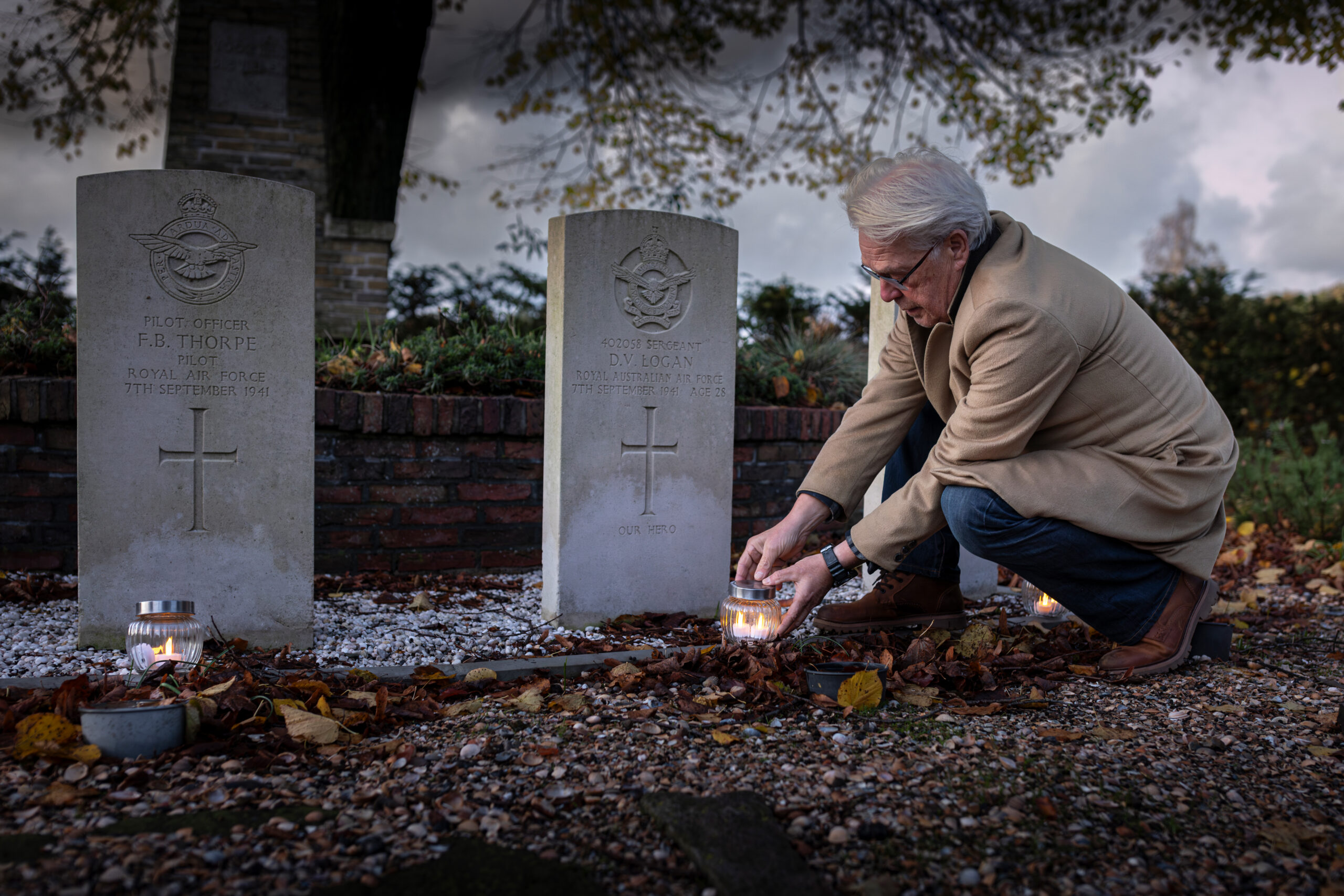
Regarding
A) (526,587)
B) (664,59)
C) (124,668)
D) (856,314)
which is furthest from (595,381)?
(664,59)

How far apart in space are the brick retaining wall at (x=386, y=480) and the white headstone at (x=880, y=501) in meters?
1.67

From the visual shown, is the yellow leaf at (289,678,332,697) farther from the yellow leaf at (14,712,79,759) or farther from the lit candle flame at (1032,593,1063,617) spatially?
the lit candle flame at (1032,593,1063,617)

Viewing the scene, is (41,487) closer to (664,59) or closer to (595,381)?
(595,381)

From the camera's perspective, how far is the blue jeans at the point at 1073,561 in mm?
2490

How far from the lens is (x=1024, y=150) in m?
9.66

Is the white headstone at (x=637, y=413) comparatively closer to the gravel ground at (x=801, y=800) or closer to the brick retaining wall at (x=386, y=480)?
the brick retaining wall at (x=386, y=480)

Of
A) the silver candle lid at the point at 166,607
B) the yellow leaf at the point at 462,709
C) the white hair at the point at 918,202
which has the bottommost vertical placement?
the yellow leaf at the point at 462,709

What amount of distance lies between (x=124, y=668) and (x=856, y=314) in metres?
6.91

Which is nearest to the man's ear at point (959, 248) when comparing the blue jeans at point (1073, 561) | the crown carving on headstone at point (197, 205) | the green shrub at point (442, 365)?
the blue jeans at point (1073, 561)

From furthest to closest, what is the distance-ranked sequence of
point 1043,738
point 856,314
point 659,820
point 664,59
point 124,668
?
point 664,59 < point 856,314 < point 124,668 < point 1043,738 < point 659,820

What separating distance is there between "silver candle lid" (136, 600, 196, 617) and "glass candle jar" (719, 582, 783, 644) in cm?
155

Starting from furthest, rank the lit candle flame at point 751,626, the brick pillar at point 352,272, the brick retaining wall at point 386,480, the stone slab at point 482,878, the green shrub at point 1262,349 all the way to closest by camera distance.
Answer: the brick pillar at point 352,272
the green shrub at point 1262,349
the brick retaining wall at point 386,480
the lit candle flame at point 751,626
the stone slab at point 482,878

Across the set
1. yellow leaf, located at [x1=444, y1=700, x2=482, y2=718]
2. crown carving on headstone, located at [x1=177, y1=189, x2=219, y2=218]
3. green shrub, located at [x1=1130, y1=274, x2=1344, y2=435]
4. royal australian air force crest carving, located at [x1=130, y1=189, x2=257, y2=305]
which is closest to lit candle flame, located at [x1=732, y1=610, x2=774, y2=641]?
yellow leaf, located at [x1=444, y1=700, x2=482, y2=718]

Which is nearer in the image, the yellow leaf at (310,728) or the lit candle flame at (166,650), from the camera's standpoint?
→ the yellow leaf at (310,728)
